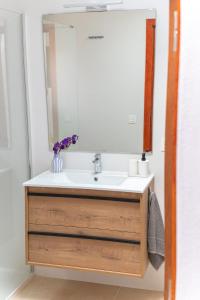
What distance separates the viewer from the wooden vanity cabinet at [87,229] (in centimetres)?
239

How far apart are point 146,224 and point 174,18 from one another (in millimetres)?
1910

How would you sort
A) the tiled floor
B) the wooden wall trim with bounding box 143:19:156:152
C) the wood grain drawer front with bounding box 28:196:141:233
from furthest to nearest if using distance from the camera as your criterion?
the tiled floor → the wooden wall trim with bounding box 143:19:156:152 → the wood grain drawer front with bounding box 28:196:141:233

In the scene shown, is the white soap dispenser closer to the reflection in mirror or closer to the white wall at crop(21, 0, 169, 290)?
the white wall at crop(21, 0, 169, 290)

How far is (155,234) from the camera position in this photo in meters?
Result: 2.51

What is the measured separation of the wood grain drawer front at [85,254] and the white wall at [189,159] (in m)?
1.66

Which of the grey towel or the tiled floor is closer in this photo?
the grey towel

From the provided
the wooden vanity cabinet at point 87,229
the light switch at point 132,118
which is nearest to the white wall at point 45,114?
the light switch at point 132,118

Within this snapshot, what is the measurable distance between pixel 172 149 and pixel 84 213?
1.80 metres

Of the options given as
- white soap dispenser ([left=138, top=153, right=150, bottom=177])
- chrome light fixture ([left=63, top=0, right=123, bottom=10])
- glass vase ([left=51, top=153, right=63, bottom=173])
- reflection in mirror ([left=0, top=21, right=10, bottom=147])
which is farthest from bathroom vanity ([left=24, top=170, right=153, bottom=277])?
chrome light fixture ([left=63, top=0, right=123, bottom=10])

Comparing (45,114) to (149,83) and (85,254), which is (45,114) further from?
(85,254)

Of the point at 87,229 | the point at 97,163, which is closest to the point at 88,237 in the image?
the point at 87,229

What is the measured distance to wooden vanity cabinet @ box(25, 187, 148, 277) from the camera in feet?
7.83

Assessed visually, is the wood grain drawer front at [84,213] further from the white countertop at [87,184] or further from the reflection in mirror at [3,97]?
the reflection in mirror at [3,97]

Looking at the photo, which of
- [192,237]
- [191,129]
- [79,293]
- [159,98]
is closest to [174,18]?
[191,129]
